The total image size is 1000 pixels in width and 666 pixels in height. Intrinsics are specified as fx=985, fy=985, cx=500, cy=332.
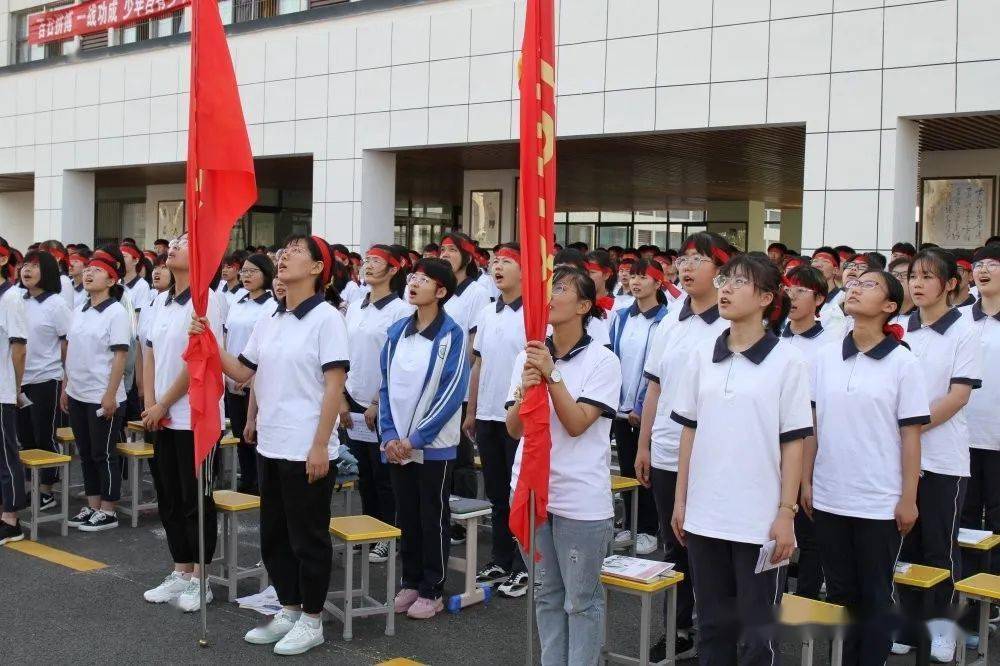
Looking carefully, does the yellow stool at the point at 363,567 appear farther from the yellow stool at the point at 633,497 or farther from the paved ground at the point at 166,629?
the yellow stool at the point at 633,497

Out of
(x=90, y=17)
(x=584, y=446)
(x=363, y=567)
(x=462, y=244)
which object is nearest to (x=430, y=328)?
(x=363, y=567)

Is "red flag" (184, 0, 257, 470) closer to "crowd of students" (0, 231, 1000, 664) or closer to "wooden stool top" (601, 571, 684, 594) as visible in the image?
"crowd of students" (0, 231, 1000, 664)

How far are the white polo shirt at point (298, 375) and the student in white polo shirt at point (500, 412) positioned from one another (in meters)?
1.41

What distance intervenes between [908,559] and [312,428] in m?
3.11

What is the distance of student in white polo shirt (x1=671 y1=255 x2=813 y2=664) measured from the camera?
3609 mm

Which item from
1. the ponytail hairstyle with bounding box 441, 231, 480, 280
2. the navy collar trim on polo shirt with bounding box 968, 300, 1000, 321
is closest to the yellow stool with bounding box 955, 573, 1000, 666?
the navy collar trim on polo shirt with bounding box 968, 300, 1000, 321

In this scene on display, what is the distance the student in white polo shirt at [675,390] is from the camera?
4.82 meters

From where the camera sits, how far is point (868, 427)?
4133mm

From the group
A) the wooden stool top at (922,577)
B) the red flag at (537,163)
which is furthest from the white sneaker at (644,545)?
the red flag at (537,163)

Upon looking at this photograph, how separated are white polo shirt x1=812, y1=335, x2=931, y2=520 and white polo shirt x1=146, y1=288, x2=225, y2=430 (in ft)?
10.6

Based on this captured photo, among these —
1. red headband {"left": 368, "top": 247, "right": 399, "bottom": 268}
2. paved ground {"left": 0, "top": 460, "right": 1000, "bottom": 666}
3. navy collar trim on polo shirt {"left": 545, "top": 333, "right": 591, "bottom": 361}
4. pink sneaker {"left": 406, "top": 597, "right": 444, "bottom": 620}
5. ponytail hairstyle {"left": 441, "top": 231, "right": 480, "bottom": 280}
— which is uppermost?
ponytail hairstyle {"left": 441, "top": 231, "right": 480, "bottom": 280}

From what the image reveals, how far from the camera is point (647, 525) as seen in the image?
698 cm

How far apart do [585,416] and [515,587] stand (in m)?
2.27

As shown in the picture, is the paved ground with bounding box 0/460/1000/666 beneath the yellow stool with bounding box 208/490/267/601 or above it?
beneath
